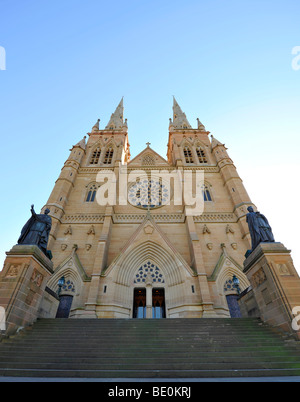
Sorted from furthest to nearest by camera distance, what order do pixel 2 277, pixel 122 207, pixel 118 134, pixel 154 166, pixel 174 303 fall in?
pixel 118 134 < pixel 154 166 < pixel 122 207 < pixel 174 303 < pixel 2 277

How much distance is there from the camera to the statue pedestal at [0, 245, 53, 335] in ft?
20.9

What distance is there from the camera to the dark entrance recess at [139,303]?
12.9 m

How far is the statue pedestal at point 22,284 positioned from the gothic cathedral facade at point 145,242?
139 cm

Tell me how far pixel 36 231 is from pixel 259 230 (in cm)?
926

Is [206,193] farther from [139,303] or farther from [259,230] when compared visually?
[139,303]

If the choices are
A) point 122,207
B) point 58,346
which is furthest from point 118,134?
point 58,346

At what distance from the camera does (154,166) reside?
2166cm

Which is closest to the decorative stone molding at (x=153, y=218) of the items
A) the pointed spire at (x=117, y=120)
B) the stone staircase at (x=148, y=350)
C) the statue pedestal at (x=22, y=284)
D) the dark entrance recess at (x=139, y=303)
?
the dark entrance recess at (x=139, y=303)

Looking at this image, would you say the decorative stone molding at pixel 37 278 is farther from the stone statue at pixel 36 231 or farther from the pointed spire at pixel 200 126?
the pointed spire at pixel 200 126

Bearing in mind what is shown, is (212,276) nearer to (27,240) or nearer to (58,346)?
(58,346)

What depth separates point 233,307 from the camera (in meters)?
12.4

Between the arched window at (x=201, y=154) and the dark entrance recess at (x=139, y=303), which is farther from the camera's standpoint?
the arched window at (x=201, y=154)
